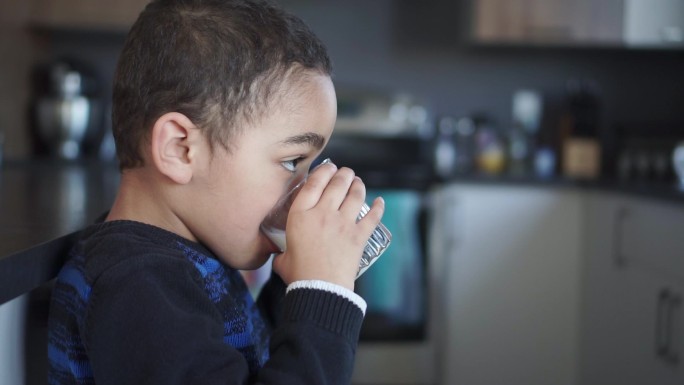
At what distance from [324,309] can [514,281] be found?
227 centimetres

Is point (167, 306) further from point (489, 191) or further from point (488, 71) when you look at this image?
point (488, 71)

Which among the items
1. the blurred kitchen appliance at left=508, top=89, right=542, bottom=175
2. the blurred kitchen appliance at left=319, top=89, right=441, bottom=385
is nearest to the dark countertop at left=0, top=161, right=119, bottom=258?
the blurred kitchen appliance at left=319, top=89, right=441, bottom=385

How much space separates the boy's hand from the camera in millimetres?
723

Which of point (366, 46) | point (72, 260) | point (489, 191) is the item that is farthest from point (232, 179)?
point (366, 46)

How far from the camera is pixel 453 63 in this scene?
11.0ft

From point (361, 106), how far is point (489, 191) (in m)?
0.70

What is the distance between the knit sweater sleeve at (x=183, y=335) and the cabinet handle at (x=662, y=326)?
1.66 metres

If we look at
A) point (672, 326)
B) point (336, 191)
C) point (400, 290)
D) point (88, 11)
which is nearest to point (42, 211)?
point (336, 191)

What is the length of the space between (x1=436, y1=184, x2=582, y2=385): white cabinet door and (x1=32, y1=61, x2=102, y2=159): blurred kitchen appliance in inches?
54.6

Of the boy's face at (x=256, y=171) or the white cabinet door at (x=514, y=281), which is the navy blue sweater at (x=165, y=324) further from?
the white cabinet door at (x=514, y=281)

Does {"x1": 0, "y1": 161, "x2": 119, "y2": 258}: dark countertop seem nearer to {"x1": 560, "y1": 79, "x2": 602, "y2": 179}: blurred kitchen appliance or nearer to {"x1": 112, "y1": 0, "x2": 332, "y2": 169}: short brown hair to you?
{"x1": 112, "y1": 0, "x2": 332, "y2": 169}: short brown hair

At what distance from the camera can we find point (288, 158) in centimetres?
77

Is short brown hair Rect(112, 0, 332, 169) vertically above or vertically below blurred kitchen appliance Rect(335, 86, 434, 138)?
above

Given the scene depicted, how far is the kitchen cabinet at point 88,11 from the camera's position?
299 centimetres
